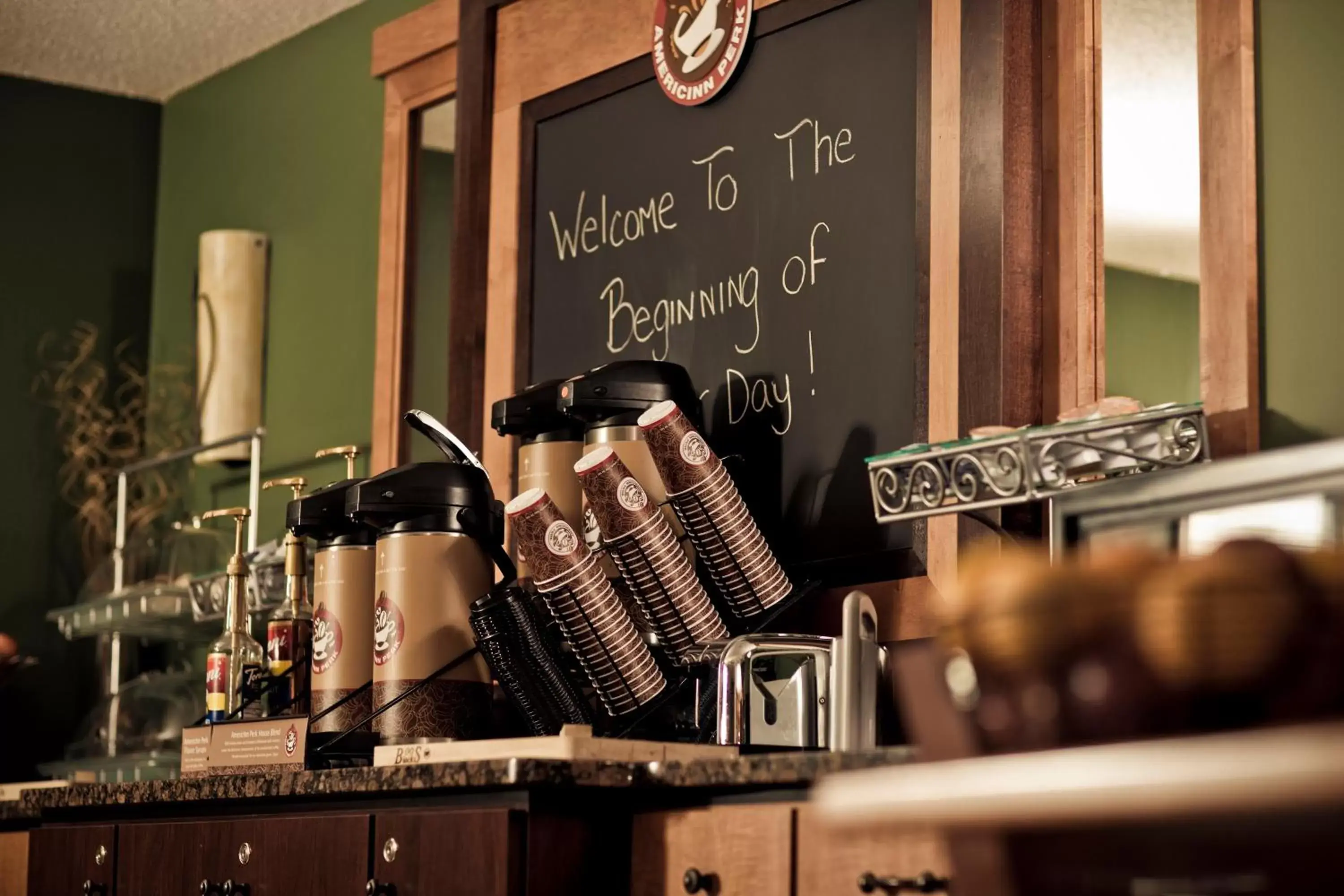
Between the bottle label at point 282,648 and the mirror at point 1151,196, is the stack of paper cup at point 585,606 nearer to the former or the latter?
the bottle label at point 282,648

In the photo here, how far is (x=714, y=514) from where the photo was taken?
2.21m

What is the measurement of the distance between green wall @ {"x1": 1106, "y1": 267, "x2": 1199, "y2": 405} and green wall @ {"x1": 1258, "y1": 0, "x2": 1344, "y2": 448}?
0.29ft

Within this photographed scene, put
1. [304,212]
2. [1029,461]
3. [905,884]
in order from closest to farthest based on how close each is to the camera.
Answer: [905,884], [1029,461], [304,212]

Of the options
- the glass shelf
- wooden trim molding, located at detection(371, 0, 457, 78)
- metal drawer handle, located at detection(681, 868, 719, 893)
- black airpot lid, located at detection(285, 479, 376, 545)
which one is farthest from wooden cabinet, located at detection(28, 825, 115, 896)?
wooden trim molding, located at detection(371, 0, 457, 78)

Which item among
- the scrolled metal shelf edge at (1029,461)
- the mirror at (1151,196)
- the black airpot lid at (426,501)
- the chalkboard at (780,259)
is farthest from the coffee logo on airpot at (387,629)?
the mirror at (1151,196)

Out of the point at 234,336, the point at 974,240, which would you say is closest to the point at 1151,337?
the point at 974,240

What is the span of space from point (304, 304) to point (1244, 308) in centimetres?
234

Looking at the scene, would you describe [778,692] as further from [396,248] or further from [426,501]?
[396,248]

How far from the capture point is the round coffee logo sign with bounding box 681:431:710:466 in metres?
2.20

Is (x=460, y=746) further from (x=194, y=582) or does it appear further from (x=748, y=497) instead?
(x=194, y=582)

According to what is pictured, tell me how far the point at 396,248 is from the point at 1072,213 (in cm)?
160

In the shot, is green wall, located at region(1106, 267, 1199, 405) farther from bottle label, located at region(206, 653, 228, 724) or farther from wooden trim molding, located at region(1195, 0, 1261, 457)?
bottle label, located at region(206, 653, 228, 724)

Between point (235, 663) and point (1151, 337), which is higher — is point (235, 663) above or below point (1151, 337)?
below

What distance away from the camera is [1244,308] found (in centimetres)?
190
